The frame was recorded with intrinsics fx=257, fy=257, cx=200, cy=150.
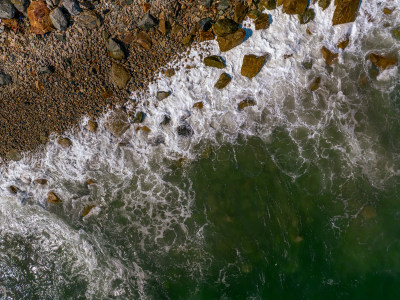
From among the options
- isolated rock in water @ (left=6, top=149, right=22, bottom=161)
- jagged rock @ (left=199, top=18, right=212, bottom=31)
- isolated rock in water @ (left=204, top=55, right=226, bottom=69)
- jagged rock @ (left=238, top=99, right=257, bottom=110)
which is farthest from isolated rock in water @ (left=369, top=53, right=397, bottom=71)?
isolated rock in water @ (left=6, top=149, right=22, bottom=161)

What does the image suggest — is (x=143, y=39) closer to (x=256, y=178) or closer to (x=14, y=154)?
(x=256, y=178)

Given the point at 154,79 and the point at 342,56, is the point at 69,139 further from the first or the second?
the point at 342,56

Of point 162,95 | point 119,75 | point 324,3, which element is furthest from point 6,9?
point 324,3

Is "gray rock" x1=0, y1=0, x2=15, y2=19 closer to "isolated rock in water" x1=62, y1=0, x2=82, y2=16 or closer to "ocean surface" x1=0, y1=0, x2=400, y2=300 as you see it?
"isolated rock in water" x1=62, y1=0, x2=82, y2=16

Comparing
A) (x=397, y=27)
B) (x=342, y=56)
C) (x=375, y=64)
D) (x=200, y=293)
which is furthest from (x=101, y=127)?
(x=397, y=27)

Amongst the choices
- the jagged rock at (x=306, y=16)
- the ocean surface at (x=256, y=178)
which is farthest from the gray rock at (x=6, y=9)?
the jagged rock at (x=306, y=16)
